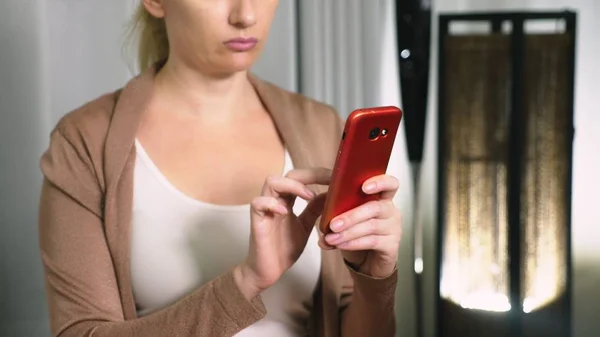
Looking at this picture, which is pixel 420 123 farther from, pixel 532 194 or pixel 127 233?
pixel 127 233

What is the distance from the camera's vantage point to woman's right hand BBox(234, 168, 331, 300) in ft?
1.99

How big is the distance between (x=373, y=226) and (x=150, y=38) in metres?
0.39

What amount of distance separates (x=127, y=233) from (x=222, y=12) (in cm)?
24

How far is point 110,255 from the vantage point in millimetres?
709

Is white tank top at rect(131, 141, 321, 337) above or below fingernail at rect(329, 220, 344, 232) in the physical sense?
below

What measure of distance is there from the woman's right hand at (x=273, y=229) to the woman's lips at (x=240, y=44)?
14cm

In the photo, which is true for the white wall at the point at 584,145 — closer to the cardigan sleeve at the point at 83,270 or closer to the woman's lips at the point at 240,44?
the woman's lips at the point at 240,44

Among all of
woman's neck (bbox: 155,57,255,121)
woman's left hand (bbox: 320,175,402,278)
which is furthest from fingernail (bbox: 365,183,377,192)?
woman's neck (bbox: 155,57,255,121)

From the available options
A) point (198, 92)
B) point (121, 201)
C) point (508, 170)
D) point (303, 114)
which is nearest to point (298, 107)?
point (303, 114)

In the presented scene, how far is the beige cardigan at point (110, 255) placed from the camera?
0.64m

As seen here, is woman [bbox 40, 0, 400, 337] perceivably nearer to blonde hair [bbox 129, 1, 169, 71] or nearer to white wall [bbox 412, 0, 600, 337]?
blonde hair [bbox 129, 1, 169, 71]

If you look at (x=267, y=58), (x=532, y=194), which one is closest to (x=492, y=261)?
(x=532, y=194)

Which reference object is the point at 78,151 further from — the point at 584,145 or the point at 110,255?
the point at 584,145

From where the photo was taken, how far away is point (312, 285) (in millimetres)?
771
